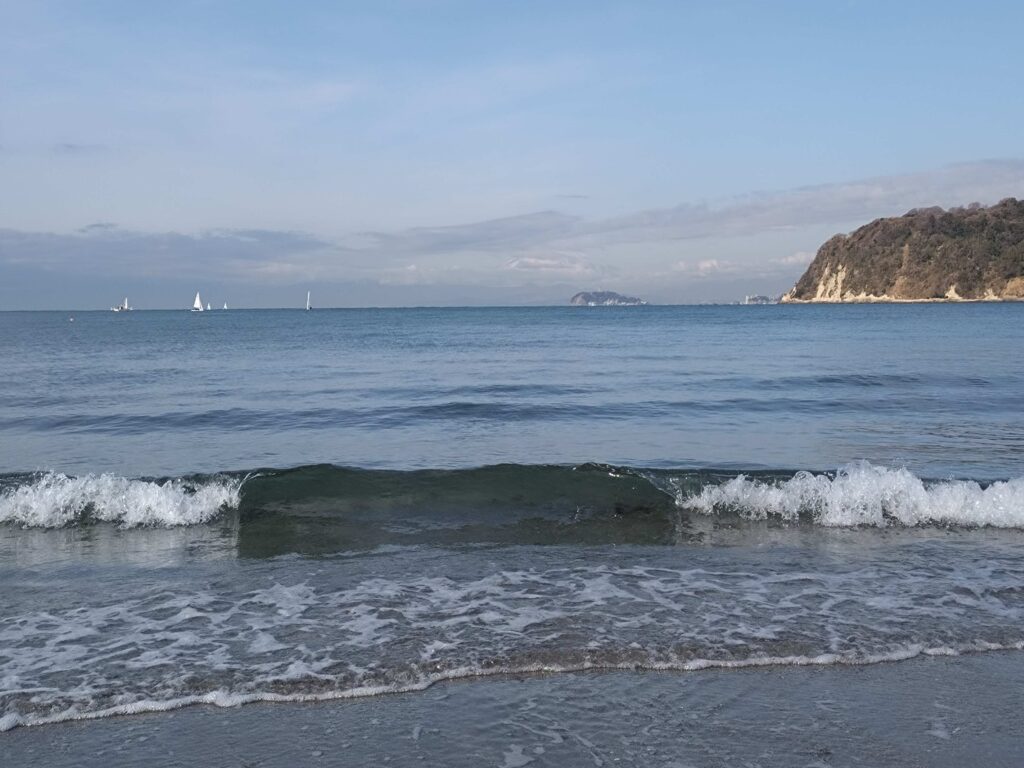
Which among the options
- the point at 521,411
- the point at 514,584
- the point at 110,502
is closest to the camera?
the point at 514,584

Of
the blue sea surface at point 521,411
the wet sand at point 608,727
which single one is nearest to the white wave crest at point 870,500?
the blue sea surface at point 521,411

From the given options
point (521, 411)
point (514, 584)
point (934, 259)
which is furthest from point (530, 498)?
point (934, 259)

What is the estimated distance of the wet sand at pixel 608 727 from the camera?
4.75 meters

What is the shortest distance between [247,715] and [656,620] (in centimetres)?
336

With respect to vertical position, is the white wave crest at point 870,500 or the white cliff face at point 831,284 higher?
the white cliff face at point 831,284

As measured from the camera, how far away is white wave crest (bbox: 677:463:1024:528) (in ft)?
35.9

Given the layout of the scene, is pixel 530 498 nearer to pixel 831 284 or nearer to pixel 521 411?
pixel 521 411

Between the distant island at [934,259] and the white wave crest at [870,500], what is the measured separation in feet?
460

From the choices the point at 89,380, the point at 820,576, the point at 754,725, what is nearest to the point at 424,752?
the point at 754,725

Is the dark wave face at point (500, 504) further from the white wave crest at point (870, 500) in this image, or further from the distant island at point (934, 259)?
the distant island at point (934, 259)

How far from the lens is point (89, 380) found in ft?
94.5

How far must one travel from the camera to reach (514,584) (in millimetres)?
8172

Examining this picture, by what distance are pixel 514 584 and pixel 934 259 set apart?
15653 centimetres

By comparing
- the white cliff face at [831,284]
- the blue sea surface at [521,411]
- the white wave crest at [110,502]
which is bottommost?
the white wave crest at [110,502]
